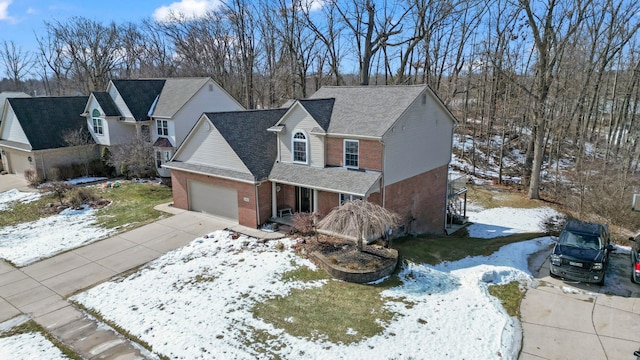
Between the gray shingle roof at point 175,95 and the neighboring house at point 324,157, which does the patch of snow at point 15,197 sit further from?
the neighboring house at point 324,157

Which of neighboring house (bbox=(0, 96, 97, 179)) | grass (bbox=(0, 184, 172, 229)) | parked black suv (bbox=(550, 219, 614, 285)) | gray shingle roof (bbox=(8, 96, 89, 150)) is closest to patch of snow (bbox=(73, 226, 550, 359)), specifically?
parked black suv (bbox=(550, 219, 614, 285))

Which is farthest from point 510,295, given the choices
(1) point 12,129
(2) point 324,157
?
(1) point 12,129

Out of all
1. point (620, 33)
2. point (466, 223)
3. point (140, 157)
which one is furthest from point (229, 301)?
point (620, 33)

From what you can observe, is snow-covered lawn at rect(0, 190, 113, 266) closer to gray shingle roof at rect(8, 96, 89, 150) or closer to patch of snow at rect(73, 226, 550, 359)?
patch of snow at rect(73, 226, 550, 359)

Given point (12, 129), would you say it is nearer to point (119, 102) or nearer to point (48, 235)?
point (119, 102)

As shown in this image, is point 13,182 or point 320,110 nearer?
point 320,110

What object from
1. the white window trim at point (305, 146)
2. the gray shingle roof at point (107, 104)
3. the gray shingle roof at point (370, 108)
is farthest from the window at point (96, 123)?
the gray shingle roof at point (370, 108)

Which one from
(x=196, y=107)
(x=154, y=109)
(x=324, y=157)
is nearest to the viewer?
(x=324, y=157)
